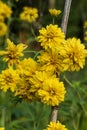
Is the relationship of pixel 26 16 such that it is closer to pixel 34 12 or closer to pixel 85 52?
pixel 34 12

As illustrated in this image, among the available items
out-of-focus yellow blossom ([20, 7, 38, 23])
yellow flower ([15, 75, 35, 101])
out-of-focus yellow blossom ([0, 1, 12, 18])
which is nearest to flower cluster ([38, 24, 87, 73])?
yellow flower ([15, 75, 35, 101])

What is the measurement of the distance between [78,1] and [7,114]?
8246 millimetres

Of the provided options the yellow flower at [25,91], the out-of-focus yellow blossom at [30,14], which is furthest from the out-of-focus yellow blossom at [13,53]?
the out-of-focus yellow blossom at [30,14]

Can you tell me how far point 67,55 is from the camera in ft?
7.66

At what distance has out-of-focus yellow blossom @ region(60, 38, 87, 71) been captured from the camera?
2330 millimetres

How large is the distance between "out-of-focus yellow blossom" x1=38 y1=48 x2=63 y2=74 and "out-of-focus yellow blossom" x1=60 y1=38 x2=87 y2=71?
0.17ft

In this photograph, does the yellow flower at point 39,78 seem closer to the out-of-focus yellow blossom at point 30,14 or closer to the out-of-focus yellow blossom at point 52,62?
the out-of-focus yellow blossom at point 52,62

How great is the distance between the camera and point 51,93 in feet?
7.59

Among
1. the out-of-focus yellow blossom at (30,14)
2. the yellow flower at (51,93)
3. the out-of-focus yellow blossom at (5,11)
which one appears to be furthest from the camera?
the out-of-focus yellow blossom at (5,11)

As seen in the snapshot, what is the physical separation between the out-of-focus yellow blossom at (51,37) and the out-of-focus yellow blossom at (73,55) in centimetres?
6

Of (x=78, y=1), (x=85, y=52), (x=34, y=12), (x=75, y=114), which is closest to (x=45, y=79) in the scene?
(x=85, y=52)

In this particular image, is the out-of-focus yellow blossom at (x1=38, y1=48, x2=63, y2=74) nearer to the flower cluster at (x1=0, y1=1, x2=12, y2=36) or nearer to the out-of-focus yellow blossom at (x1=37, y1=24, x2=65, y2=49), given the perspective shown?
the out-of-focus yellow blossom at (x1=37, y1=24, x2=65, y2=49)

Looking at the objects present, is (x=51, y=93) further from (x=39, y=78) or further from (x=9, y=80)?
(x=9, y=80)

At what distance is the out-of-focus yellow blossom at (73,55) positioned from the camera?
233 cm
